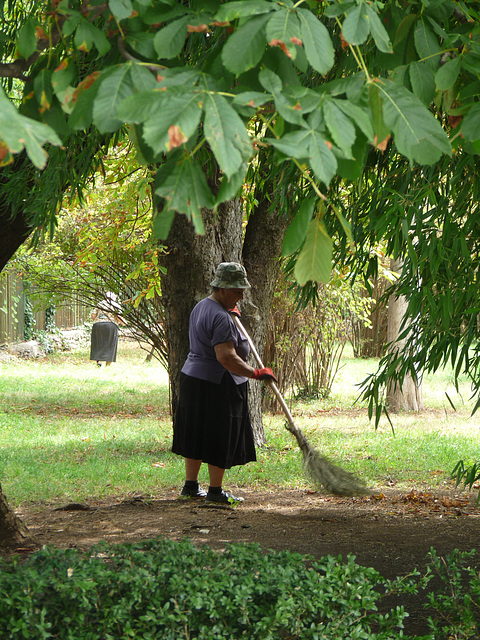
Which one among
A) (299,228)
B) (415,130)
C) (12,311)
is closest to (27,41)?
(299,228)

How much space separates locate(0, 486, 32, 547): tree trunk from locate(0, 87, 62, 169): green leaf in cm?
303

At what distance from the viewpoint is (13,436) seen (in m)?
8.86

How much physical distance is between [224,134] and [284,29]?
31cm

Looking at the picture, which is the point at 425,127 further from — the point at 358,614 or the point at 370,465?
the point at 370,465

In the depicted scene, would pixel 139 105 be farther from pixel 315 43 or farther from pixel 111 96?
pixel 315 43

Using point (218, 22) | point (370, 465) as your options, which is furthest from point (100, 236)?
point (218, 22)

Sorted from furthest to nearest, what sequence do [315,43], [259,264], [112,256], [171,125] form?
1. [112,256]
2. [259,264]
3. [315,43]
4. [171,125]

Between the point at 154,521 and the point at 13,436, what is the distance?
4753 mm

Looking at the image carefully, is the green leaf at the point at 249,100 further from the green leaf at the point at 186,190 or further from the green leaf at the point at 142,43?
the green leaf at the point at 142,43

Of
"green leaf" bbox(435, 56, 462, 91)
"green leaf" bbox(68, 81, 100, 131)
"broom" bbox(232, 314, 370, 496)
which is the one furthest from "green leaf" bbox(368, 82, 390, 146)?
"broom" bbox(232, 314, 370, 496)

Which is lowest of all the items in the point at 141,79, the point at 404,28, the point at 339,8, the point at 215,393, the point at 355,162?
the point at 215,393

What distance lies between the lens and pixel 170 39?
144cm

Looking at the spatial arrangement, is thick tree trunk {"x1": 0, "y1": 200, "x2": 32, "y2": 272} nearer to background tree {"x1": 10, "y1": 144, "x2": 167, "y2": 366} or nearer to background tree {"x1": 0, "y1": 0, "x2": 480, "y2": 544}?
background tree {"x1": 10, "y1": 144, "x2": 167, "y2": 366}

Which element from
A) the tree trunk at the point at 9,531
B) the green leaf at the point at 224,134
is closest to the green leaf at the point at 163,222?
the green leaf at the point at 224,134
